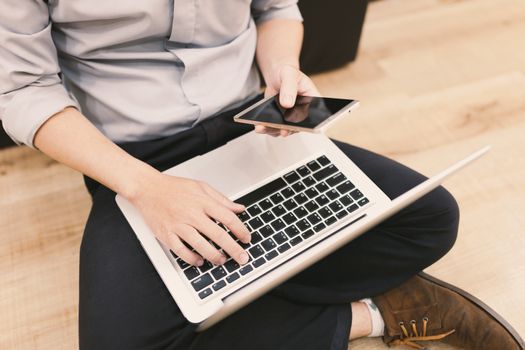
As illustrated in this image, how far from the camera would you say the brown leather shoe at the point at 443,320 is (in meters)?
0.90

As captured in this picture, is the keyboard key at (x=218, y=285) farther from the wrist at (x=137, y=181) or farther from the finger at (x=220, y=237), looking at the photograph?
the wrist at (x=137, y=181)

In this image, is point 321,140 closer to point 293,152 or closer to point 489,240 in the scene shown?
Result: point 293,152

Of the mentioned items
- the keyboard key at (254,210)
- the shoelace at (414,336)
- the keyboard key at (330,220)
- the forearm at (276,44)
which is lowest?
the shoelace at (414,336)

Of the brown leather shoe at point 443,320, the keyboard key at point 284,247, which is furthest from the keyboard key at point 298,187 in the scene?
the brown leather shoe at point 443,320

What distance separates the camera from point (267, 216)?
76cm

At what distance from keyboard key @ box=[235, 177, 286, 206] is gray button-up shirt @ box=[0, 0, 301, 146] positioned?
185mm

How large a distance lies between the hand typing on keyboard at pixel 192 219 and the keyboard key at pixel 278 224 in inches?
2.2

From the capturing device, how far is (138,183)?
73cm

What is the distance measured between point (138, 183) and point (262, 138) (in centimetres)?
25

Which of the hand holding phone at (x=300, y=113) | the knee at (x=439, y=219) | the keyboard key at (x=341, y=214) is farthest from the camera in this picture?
the knee at (x=439, y=219)

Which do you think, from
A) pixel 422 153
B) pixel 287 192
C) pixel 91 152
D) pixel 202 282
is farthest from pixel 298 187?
pixel 422 153

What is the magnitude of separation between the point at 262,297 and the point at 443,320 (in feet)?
1.18

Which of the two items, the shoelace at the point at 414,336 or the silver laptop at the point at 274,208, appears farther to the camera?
the shoelace at the point at 414,336

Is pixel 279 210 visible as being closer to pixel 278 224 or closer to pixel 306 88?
pixel 278 224
